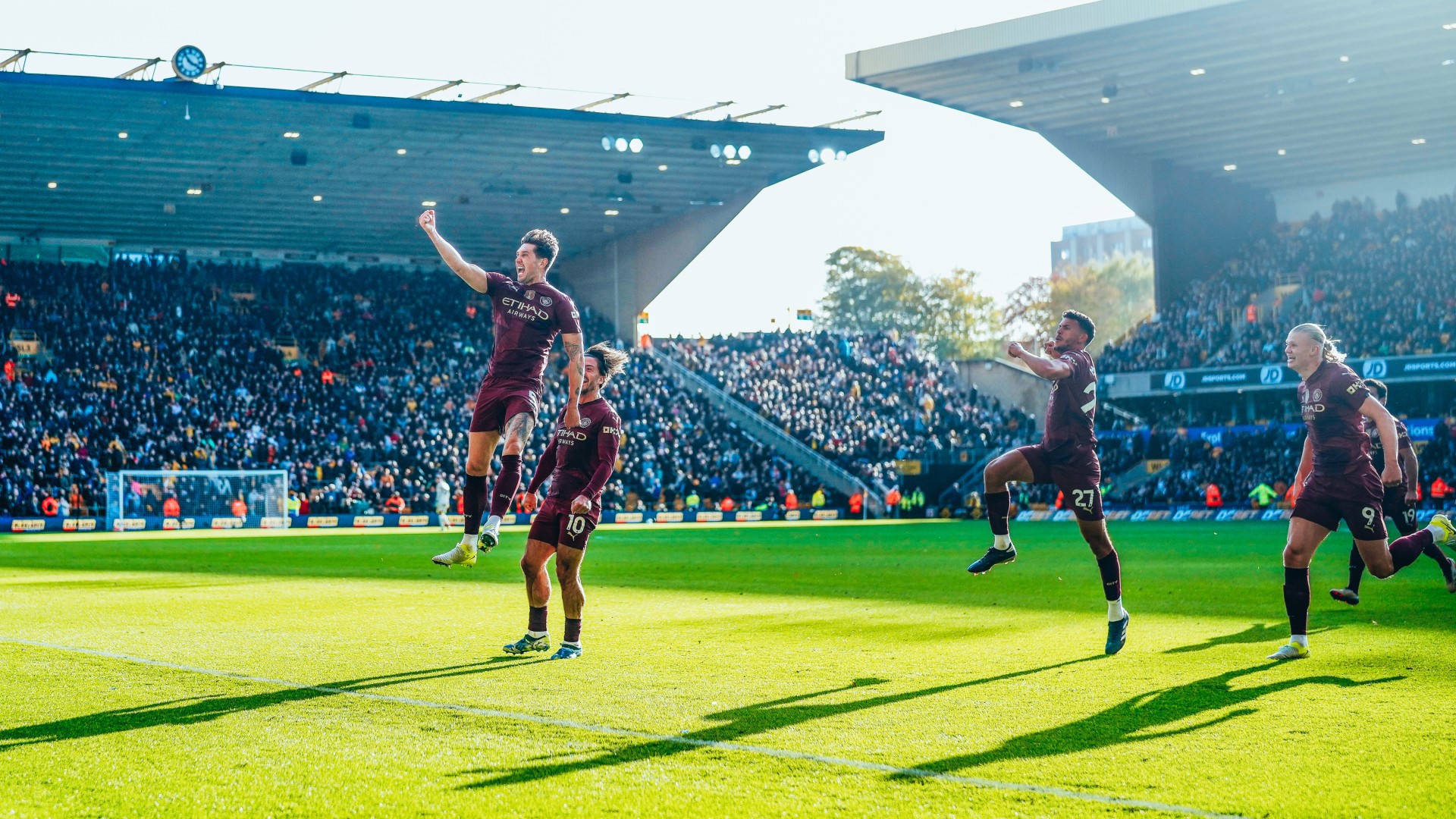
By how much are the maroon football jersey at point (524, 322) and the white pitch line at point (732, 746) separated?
2.98 m

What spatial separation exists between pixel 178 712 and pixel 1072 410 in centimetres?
646

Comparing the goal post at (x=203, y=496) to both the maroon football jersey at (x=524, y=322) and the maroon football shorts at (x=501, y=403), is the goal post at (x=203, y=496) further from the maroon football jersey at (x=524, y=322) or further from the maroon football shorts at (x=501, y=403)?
the maroon football jersey at (x=524, y=322)

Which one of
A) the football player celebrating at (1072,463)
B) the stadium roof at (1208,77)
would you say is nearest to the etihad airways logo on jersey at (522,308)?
the football player celebrating at (1072,463)

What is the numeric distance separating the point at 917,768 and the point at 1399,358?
44.9 meters

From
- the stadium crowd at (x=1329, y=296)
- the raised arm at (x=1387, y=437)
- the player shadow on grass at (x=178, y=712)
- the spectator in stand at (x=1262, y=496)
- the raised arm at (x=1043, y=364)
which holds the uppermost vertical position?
the stadium crowd at (x=1329, y=296)

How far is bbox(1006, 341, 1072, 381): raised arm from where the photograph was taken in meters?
9.69

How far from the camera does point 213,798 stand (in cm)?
588

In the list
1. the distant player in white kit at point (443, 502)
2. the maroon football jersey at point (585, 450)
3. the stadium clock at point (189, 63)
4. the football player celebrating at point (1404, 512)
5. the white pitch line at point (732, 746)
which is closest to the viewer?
the white pitch line at point (732, 746)

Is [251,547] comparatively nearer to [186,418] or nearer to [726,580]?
[726,580]

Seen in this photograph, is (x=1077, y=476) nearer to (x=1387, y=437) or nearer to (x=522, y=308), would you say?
(x=1387, y=437)

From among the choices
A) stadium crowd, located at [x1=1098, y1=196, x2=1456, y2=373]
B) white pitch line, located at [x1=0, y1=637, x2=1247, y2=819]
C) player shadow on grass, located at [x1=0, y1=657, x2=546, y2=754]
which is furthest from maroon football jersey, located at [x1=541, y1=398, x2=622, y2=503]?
stadium crowd, located at [x1=1098, y1=196, x2=1456, y2=373]

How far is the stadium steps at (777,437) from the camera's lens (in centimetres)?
5197

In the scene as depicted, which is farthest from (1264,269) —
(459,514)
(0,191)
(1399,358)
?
(0,191)

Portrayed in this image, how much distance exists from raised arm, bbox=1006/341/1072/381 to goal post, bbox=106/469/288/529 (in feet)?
118
